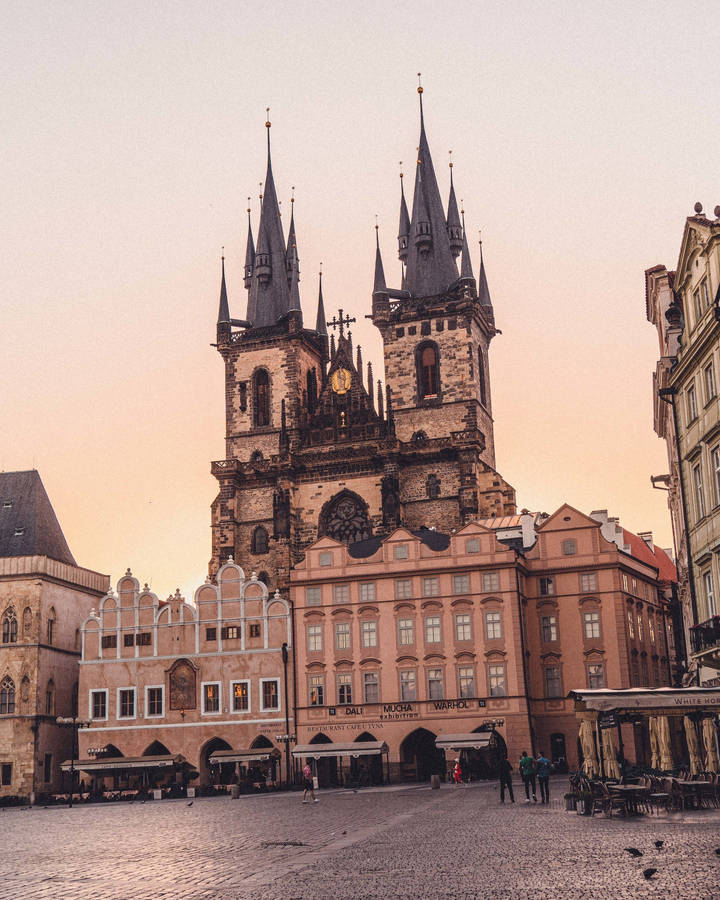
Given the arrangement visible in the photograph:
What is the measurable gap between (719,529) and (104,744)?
4258cm

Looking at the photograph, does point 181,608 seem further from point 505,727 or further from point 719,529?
point 719,529

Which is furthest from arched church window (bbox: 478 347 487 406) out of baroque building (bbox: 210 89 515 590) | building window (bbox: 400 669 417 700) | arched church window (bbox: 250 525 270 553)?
building window (bbox: 400 669 417 700)

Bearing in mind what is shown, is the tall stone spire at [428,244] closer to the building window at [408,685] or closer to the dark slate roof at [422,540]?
the dark slate roof at [422,540]

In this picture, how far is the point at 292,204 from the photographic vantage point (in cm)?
9731

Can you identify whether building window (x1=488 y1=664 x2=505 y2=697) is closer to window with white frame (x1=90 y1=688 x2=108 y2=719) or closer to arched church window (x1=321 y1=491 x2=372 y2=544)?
window with white frame (x1=90 y1=688 x2=108 y2=719)

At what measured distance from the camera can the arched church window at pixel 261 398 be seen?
8650 cm

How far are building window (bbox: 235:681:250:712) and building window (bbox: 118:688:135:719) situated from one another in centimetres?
581

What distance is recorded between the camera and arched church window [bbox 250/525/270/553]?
8106cm

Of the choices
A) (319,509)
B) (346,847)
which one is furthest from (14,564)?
(346,847)

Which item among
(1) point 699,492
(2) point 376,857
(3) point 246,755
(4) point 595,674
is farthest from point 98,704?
(2) point 376,857

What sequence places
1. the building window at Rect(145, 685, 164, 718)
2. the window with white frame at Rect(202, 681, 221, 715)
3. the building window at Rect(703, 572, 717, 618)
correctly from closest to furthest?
the building window at Rect(703, 572, 717, 618), the window with white frame at Rect(202, 681, 221, 715), the building window at Rect(145, 685, 164, 718)

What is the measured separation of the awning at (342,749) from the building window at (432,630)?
5648 millimetres

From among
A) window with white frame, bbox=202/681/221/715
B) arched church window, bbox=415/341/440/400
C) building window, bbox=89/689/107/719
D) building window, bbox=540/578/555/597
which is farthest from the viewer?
arched church window, bbox=415/341/440/400

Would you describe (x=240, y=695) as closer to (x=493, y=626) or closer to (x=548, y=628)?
(x=493, y=626)
